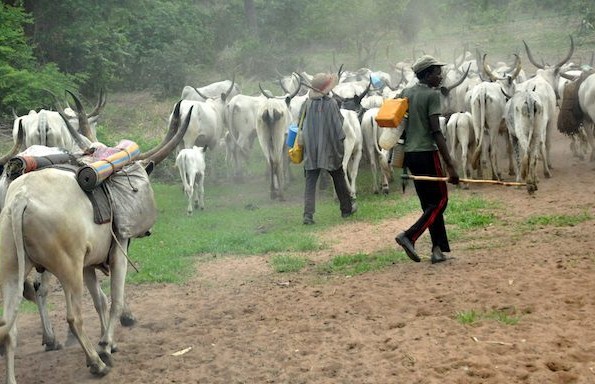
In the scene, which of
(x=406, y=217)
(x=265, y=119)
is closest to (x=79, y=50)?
(x=265, y=119)

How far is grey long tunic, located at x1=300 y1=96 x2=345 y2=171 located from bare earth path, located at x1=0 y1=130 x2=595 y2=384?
8.19ft

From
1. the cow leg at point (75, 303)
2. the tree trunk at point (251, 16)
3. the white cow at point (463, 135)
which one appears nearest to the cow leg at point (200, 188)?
the white cow at point (463, 135)

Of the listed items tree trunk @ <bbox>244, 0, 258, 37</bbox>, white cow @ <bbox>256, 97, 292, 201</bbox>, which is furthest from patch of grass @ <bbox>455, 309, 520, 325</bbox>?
tree trunk @ <bbox>244, 0, 258, 37</bbox>

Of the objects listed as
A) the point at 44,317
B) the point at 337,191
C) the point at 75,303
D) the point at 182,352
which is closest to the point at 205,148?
the point at 337,191

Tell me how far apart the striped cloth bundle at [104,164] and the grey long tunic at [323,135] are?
193 inches

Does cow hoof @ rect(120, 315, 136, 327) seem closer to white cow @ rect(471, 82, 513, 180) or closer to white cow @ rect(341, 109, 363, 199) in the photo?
white cow @ rect(341, 109, 363, 199)

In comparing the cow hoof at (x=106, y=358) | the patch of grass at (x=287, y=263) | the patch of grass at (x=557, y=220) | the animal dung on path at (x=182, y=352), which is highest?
the patch of grass at (x=557, y=220)

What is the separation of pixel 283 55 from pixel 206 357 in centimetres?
2584

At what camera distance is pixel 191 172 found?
13586 mm

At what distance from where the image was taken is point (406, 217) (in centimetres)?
1127

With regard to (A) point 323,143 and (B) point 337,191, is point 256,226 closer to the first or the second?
(B) point 337,191

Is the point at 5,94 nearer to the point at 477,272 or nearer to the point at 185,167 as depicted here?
the point at 185,167

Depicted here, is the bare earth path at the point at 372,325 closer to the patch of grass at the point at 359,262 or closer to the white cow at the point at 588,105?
the patch of grass at the point at 359,262

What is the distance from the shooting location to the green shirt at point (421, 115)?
26.3 ft
